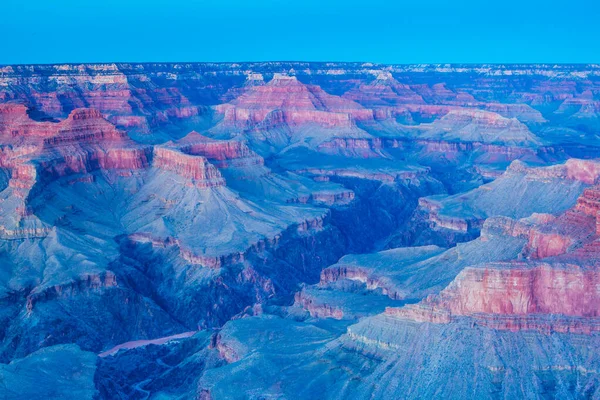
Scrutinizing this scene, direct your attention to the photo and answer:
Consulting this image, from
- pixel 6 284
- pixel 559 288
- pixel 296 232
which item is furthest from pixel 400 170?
pixel 559 288

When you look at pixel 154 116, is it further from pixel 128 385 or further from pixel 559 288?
pixel 559 288

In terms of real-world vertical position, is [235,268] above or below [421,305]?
above

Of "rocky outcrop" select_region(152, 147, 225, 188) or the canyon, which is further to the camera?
"rocky outcrop" select_region(152, 147, 225, 188)

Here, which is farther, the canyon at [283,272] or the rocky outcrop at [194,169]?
the rocky outcrop at [194,169]

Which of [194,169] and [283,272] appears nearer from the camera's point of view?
[283,272]

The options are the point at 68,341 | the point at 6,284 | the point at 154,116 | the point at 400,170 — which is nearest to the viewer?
the point at 68,341

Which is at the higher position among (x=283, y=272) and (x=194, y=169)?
(x=194, y=169)

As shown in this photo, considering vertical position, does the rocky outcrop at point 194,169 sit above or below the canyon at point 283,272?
above

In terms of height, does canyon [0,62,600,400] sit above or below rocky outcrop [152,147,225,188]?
below
